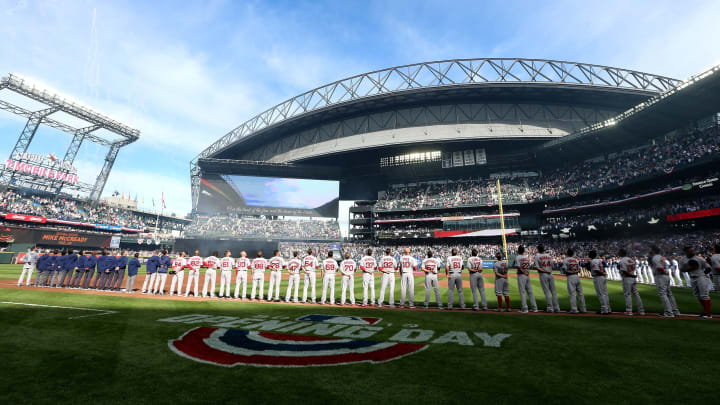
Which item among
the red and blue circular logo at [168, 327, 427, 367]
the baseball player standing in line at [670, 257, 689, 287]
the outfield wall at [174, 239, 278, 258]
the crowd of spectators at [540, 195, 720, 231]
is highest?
the crowd of spectators at [540, 195, 720, 231]

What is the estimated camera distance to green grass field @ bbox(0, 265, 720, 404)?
133 inches

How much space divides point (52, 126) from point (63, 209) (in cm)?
1248

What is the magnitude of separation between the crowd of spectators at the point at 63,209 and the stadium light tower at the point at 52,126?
1.80 meters

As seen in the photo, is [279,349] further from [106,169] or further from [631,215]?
[106,169]

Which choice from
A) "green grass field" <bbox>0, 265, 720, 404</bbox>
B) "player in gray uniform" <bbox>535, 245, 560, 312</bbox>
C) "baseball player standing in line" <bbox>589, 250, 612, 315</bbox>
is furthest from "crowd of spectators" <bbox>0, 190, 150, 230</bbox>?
"baseball player standing in line" <bbox>589, 250, 612, 315</bbox>

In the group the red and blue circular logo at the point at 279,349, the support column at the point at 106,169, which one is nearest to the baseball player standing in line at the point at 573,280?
the red and blue circular logo at the point at 279,349

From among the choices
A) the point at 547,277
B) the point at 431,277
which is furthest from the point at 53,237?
the point at 547,277

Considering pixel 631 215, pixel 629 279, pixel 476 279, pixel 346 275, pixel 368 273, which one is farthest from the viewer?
pixel 631 215

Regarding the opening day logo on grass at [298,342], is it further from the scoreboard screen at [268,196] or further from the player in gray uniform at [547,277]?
the scoreboard screen at [268,196]

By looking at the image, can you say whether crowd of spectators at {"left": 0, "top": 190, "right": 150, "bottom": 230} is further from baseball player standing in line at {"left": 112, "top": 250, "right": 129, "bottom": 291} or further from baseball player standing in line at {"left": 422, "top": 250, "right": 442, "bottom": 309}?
baseball player standing in line at {"left": 422, "top": 250, "right": 442, "bottom": 309}

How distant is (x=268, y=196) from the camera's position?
189 feet

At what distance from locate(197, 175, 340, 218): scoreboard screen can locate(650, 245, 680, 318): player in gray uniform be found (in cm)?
5185

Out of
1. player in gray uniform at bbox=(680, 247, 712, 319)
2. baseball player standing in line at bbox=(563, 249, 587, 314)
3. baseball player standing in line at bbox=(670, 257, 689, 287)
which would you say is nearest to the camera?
player in gray uniform at bbox=(680, 247, 712, 319)

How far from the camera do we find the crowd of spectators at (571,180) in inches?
1218
